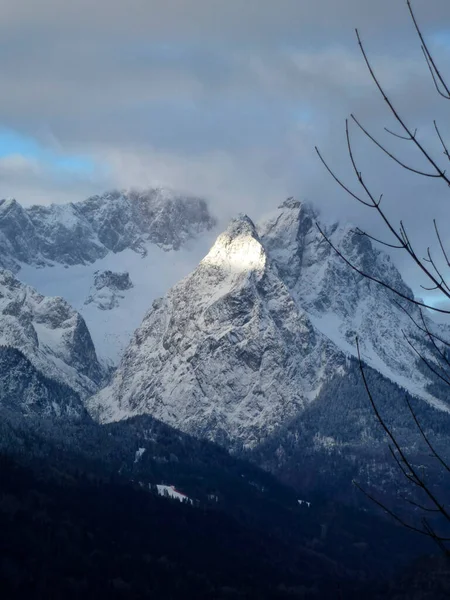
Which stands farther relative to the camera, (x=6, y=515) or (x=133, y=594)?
(x=6, y=515)

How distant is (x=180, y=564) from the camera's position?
192875mm

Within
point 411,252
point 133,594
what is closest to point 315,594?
point 133,594

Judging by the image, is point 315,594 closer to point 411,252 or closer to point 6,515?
point 6,515

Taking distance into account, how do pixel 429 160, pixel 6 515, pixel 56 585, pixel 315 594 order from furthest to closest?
pixel 315 594, pixel 6 515, pixel 56 585, pixel 429 160

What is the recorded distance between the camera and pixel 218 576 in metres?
192

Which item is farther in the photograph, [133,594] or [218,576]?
[218,576]

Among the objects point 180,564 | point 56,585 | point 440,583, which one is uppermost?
point 440,583

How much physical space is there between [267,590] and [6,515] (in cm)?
4313

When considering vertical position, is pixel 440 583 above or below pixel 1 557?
above

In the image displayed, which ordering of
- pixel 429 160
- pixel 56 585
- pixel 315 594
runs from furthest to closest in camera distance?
1. pixel 315 594
2. pixel 56 585
3. pixel 429 160

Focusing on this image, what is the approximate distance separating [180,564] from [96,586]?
90.5ft

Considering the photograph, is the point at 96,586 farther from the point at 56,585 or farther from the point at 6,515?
the point at 6,515

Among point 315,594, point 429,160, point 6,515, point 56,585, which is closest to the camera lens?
point 429,160

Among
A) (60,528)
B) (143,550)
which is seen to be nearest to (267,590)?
(143,550)
